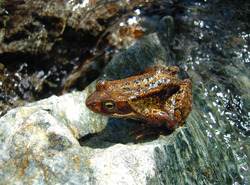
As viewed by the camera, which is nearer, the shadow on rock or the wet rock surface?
the wet rock surface

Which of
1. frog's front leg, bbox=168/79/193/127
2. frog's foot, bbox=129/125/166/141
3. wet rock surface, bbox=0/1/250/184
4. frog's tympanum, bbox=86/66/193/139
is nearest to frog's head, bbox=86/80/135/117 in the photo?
frog's tympanum, bbox=86/66/193/139

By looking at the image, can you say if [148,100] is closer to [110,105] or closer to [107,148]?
[110,105]

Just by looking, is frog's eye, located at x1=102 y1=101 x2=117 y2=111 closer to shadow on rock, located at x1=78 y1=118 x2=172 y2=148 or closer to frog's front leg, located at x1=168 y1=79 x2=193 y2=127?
shadow on rock, located at x1=78 y1=118 x2=172 y2=148

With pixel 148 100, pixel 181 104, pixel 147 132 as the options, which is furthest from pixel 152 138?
pixel 181 104

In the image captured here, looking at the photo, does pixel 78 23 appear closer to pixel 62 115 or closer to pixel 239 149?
pixel 62 115

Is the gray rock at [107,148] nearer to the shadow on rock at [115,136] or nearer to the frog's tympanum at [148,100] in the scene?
the shadow on rock at [115,136]

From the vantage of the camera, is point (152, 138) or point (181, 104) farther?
point (181, 104)

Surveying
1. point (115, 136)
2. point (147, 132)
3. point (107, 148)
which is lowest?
point (115, 136)
